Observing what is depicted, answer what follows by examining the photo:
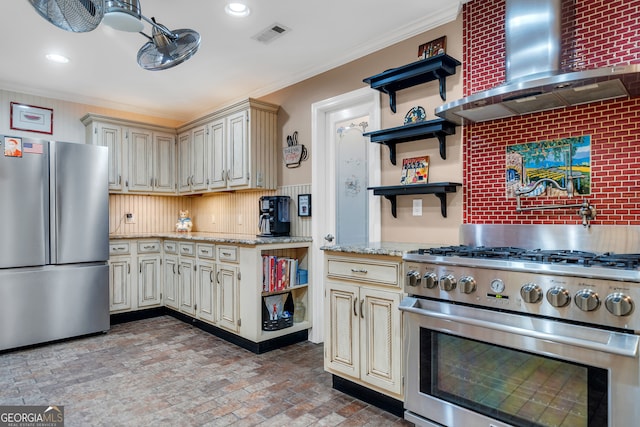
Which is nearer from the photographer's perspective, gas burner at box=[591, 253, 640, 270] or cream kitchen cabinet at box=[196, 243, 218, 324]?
gas burner at box=[591, 253, 640, 270]

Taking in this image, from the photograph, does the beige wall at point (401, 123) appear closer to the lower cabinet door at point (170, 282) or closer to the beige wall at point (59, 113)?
the lower cabinet door at point (170, 282)

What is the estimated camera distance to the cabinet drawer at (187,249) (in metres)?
4.00

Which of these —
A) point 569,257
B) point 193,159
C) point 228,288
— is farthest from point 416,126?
point 193,159

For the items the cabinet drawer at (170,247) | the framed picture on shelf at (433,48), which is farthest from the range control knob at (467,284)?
the cabinet drawer at (170,247)

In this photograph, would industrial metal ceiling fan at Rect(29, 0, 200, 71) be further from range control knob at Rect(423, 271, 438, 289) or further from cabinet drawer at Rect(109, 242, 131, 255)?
cabinet drawer at Rect(109, 242, 131, 255)

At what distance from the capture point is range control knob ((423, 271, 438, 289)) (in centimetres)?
198

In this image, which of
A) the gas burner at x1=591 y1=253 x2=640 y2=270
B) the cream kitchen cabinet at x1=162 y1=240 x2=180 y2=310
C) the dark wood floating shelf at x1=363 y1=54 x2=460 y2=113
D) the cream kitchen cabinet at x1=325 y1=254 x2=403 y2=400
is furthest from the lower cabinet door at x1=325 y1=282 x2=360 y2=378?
the cream kitchen cabinet at x1=162 y1=240 x2=180 y2=310

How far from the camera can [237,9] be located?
8.64 ft

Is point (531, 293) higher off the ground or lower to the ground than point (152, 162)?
lower

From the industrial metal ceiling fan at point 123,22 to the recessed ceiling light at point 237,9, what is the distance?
53cm

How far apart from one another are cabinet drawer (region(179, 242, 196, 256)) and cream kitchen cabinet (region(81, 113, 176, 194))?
1.14 meters

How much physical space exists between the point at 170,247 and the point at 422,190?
122 inches

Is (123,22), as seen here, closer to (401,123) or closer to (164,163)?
(401,123)

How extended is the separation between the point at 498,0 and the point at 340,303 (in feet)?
7.18
